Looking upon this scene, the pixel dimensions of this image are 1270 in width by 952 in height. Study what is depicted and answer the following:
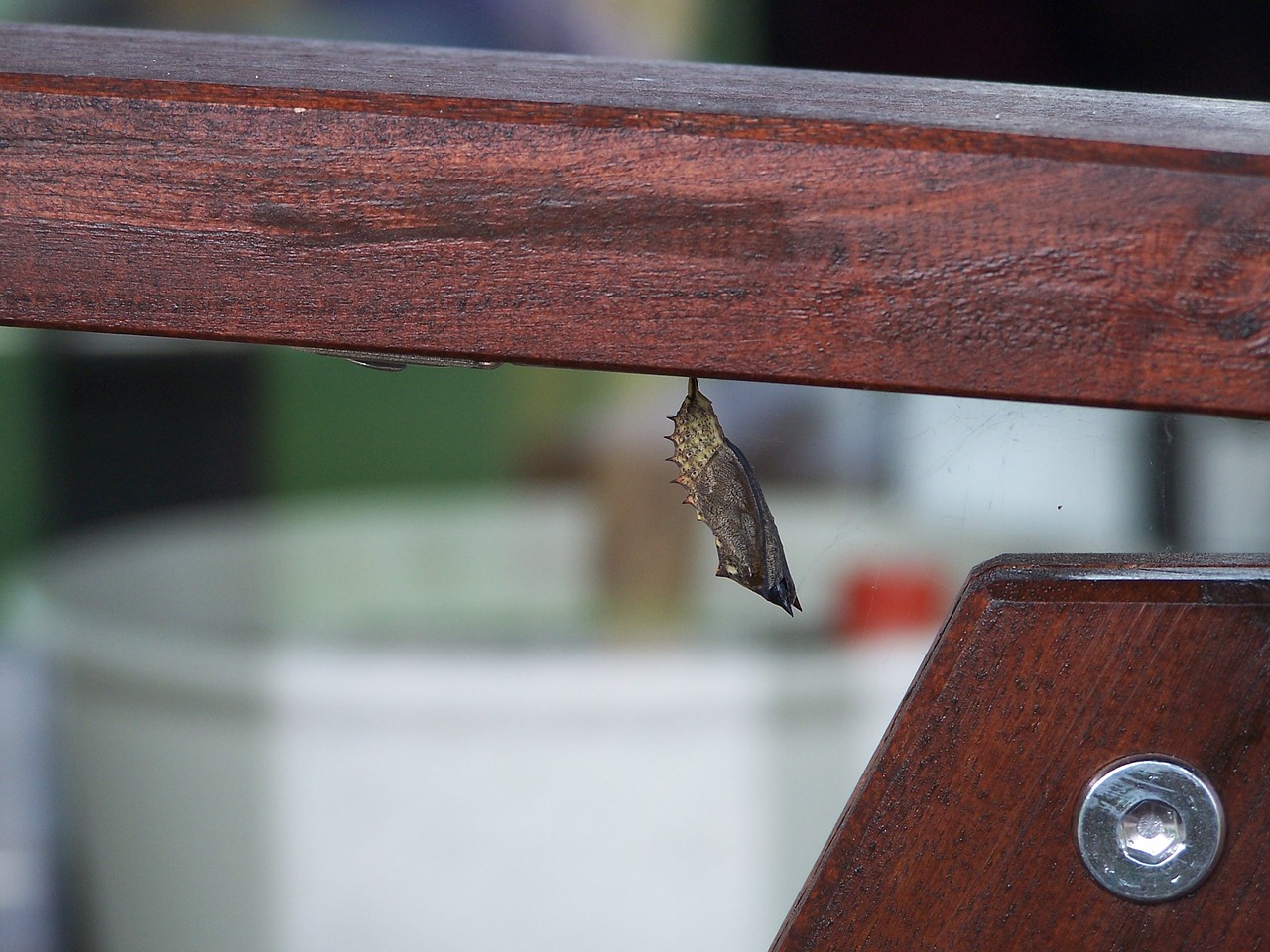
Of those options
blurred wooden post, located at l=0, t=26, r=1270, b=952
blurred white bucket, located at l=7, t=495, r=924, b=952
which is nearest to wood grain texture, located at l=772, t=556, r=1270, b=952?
blurred wooden post, located at l=0, t=26, r=1270, b=952

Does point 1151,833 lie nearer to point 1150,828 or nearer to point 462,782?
point 1150,828

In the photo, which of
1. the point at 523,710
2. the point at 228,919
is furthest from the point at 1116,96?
the point at 228,919

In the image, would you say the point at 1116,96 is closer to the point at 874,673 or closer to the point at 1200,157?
the point at 1200,157

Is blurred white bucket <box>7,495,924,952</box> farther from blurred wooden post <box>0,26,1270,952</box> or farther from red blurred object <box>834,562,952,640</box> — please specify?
blurred wooden post <box>0,26,1270,952</box>

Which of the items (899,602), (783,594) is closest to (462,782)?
(899,602)

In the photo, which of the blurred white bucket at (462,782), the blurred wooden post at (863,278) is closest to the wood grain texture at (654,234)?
the blurred wooden post at (863,278)

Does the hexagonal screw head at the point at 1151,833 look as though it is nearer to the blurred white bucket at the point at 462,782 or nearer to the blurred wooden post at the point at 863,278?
the blurred wooden post at the point at 863,278
